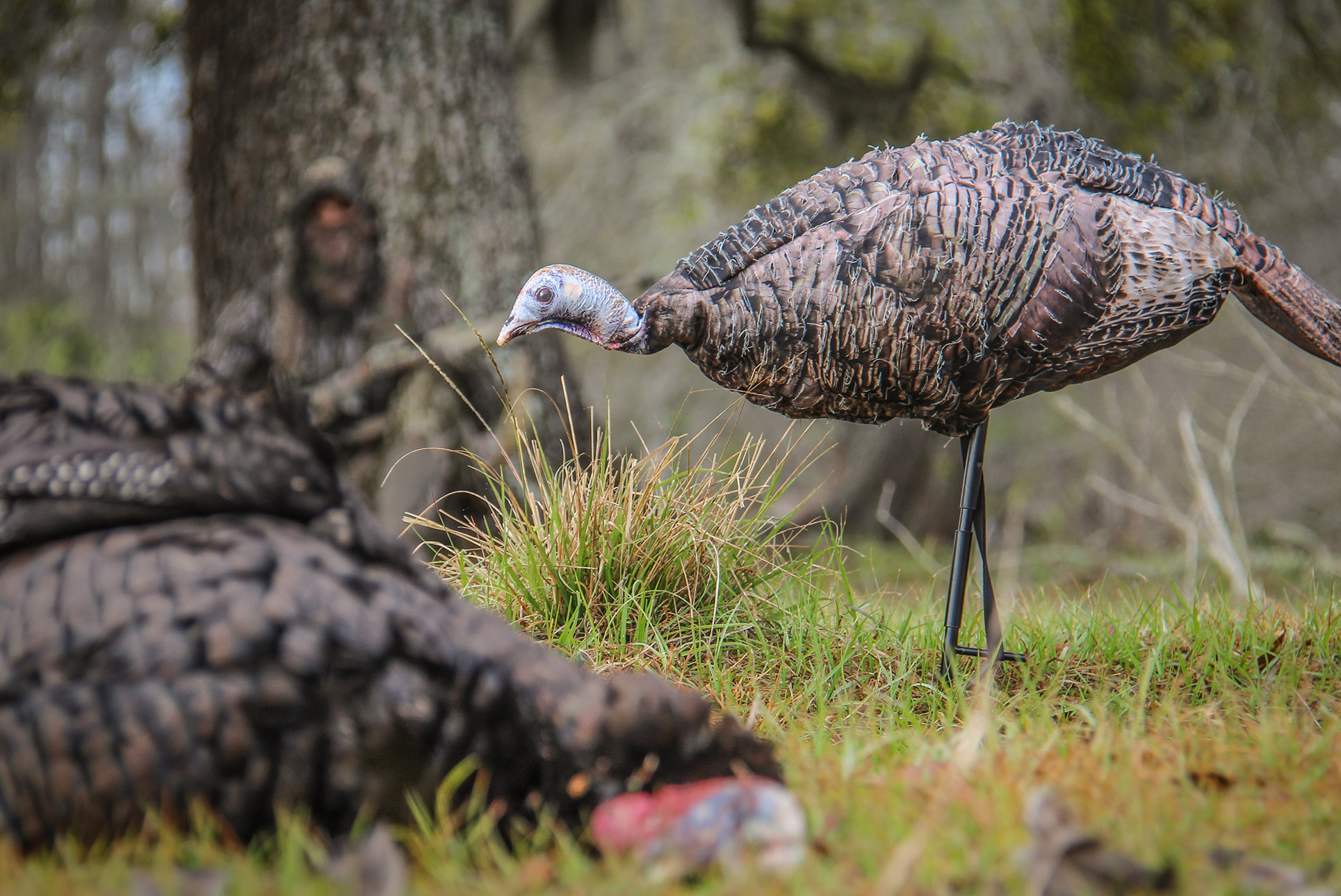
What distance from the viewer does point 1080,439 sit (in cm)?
785

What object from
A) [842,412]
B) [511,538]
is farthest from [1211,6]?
[511,538]

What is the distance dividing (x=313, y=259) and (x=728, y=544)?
108 inches

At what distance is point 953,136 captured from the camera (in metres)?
6.75

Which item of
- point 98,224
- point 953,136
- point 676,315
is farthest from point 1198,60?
point 98,224

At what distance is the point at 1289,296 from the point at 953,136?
4.34 meters

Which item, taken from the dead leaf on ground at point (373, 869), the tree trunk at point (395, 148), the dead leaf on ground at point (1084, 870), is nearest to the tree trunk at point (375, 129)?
the tree trunk at point (395, 148)

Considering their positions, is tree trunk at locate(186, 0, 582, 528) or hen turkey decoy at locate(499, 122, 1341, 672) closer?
hen turkey decoy at locate(499, 122, 1341, 672)

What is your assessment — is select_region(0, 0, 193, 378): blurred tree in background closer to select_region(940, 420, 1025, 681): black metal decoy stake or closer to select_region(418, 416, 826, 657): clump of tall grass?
select_region(418, 416, 826, 657): clump of tall grass

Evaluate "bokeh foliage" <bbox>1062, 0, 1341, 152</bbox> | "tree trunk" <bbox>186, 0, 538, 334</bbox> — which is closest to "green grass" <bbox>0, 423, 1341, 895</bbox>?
"tree trunk" <bbox>186, 0, 538, 334</bbox>

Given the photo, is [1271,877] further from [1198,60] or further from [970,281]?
[1198,60]

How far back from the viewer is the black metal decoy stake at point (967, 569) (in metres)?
2.81

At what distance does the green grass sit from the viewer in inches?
56.6

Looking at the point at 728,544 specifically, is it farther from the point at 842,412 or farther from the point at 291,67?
the point at 291,67

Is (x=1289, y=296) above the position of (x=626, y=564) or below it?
above
